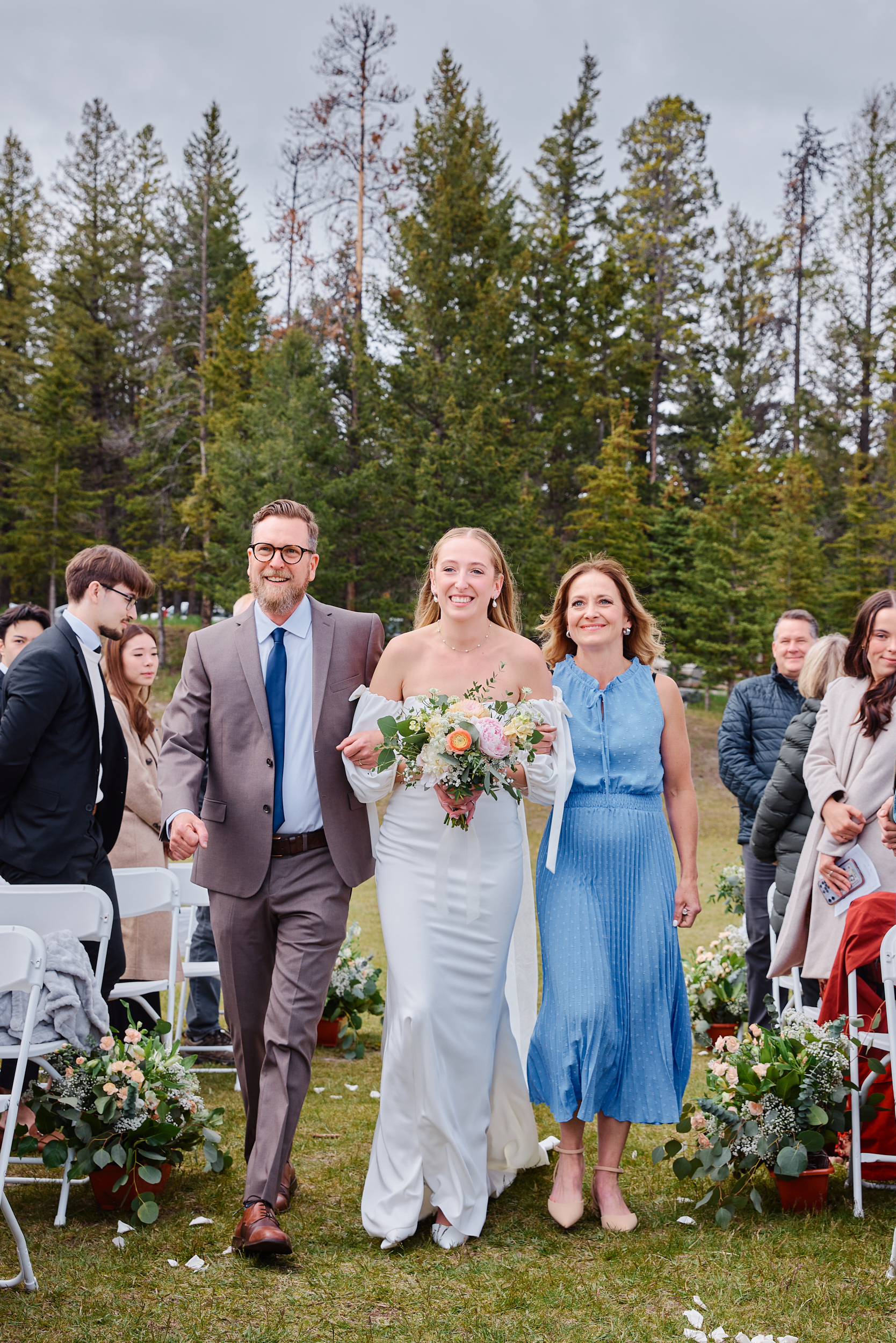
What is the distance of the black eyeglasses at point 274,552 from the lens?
4332 millimetres

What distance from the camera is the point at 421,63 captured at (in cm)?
3152

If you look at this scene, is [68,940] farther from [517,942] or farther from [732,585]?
[732,585]

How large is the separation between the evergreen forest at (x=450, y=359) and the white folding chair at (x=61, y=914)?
20.7m

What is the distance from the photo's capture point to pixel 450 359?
26.7m

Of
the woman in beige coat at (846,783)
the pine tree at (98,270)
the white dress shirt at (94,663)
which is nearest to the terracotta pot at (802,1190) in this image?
the woman in beige coat at (846,783)

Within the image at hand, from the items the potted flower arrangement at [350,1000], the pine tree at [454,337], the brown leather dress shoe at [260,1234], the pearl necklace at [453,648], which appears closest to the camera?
the brown leather dress shoe at [260,1234]

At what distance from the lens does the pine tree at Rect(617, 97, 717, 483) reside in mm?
35469

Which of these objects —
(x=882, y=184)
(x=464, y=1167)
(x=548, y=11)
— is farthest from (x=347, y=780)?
(x=882, y=184)

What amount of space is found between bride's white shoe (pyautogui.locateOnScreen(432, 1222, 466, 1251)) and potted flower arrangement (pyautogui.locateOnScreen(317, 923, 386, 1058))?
298 cm

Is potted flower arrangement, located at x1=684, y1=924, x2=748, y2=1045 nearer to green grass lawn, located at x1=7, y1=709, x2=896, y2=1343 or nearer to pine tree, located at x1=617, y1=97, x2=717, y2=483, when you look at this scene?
green grass lawn, located at x1=7, y1=709, x2=896, y2=1343

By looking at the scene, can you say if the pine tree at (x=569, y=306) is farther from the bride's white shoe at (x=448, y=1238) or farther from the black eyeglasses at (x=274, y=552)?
the bride's white shoe at (x=448, y=1238)

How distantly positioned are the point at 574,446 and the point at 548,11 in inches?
472

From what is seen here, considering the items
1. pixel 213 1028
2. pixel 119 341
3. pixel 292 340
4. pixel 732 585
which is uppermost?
pixel 119 341

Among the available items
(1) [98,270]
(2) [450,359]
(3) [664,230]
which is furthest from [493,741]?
(1) [98,270]
